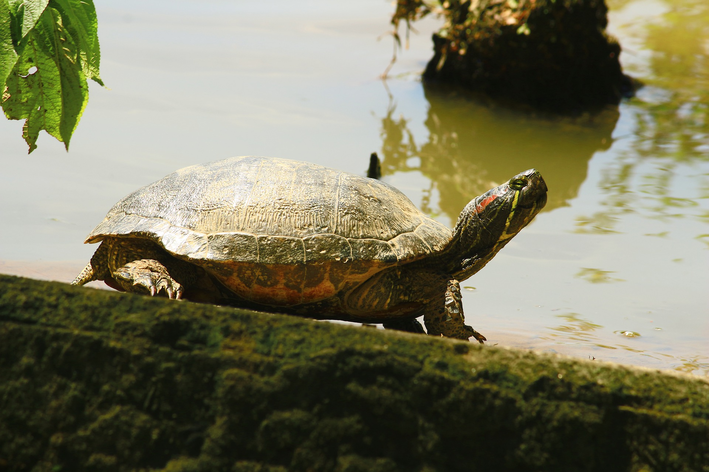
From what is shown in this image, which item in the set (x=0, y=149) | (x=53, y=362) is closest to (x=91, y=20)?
(x=53, y=362)

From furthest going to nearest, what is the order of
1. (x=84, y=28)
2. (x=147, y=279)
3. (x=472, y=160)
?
(x=472, y=160) → (x=147, y=279) → (x=84, y=28)

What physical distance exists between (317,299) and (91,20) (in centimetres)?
147

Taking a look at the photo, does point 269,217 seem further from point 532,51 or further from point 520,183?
point 532,51

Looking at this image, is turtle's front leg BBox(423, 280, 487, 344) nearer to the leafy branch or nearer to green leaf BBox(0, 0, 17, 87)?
the leafy branch

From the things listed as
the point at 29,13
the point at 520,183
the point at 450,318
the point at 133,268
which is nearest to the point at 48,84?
the point at 29,13

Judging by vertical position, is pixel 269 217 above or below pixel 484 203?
below

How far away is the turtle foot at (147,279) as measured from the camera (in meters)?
2.52

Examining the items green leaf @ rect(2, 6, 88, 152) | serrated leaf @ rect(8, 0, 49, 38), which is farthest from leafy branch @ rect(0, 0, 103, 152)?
serrated leaf @ rect(8, 0, 49, 38)

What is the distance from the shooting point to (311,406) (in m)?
1.65

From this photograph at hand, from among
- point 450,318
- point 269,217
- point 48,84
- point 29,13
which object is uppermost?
point 29,13

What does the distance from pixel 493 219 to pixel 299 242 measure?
1.04 meters

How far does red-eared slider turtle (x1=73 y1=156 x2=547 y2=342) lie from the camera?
2.62 meters

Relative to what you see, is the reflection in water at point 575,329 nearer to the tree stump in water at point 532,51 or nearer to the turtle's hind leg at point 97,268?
the turtle's hind leg at point 97,268

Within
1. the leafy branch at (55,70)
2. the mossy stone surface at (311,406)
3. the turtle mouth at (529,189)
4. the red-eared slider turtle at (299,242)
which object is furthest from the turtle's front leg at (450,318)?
the leafy branch at (55,70)
